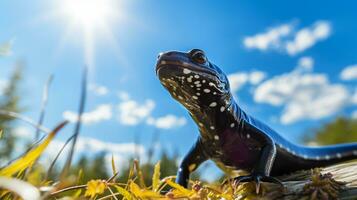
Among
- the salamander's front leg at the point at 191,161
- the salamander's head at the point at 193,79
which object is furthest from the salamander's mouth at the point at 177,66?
the salamander's front leg at the point at 191,161

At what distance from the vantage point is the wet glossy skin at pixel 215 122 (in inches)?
136

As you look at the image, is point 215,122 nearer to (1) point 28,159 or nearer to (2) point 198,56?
(2) point 198,56

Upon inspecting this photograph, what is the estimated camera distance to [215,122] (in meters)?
3.84

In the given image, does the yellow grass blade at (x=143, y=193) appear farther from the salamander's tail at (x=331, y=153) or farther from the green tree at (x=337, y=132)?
the green tree at (x=337, y=132)

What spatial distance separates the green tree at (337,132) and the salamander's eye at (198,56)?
22497 millimetres

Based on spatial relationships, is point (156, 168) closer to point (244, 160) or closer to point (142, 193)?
point (142, 193)

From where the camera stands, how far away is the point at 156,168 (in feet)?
6.86

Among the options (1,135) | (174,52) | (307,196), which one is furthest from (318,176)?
(174,52)

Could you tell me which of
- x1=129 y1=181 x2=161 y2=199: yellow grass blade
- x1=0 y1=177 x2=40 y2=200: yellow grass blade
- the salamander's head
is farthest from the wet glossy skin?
x1=0 y1=177 x2=40 y2=200: yellow grass blade

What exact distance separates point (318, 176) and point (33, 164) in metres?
1.33

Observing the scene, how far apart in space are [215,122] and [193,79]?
0.55 metres

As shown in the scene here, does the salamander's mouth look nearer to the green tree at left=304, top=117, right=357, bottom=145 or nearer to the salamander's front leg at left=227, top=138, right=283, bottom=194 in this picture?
the salamander's front leg at left=227, top=138, right=283, bottom=194

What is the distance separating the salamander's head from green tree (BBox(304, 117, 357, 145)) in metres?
22.3

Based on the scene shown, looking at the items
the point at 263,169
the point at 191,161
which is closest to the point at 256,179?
the point at 263,169
